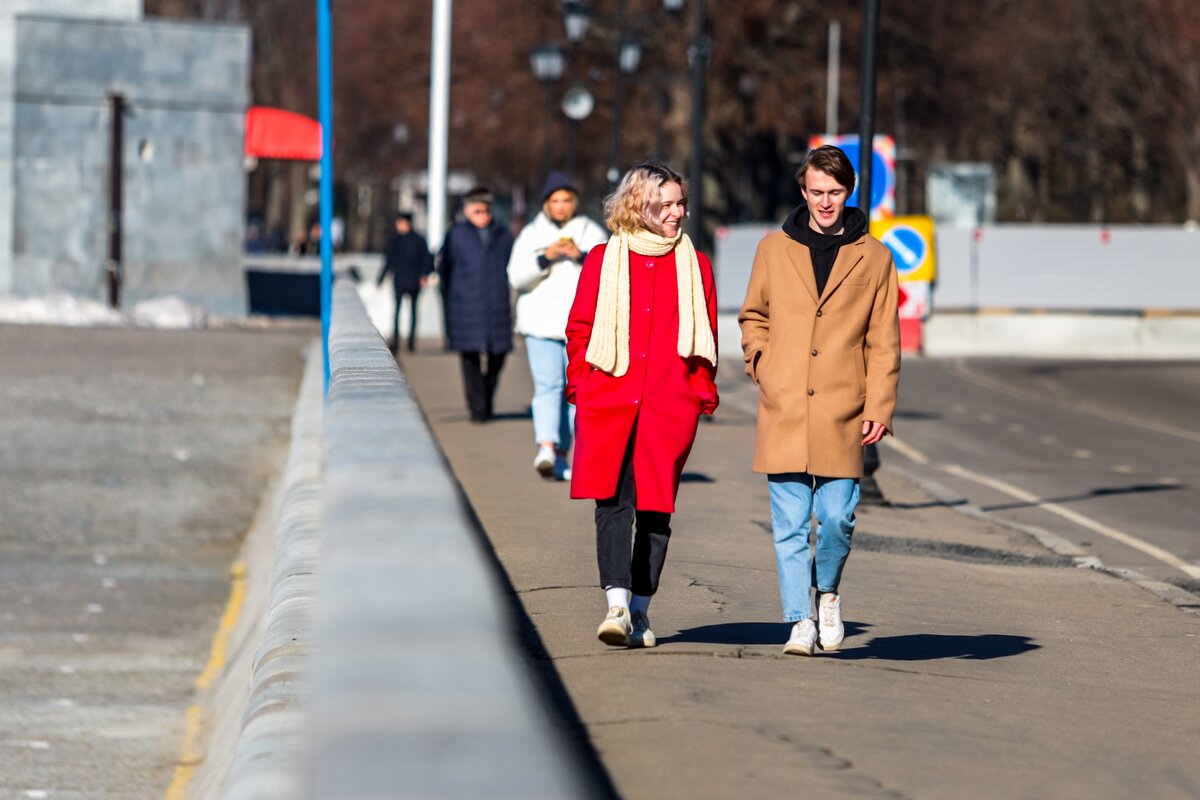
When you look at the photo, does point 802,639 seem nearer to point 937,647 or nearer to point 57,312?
point 937,647

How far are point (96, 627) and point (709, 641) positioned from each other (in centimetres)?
686

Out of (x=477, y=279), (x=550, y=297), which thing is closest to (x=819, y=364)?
(x=550, y=297)

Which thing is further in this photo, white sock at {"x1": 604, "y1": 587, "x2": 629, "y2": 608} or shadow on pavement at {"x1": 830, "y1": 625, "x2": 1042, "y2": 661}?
shadow on pavement at {"x1": 830, "y1": 625, "x2": 1042, "y2": 661}

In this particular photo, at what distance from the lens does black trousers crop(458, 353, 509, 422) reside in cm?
1664

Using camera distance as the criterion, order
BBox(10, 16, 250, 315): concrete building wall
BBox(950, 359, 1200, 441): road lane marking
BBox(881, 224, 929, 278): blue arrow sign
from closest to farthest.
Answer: BBox(881, 224, 929, 278): blue arrow sign
BBox(950, 359, 1200, 441): road lane marking
BBox(10, 16, 250, 315): concrete building wall

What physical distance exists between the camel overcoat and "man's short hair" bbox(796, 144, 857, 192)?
0.22 metres

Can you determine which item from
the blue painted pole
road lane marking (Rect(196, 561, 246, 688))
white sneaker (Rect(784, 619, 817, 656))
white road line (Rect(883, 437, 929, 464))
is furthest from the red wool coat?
white road line (Rect(883, 437, 929, 464))

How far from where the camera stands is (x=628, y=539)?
7.26 m

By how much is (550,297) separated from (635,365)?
5.64m

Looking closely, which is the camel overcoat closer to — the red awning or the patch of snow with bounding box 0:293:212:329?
the patch of snow with bounding box 0:293:212:329

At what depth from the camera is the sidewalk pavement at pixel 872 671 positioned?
18.8 feet

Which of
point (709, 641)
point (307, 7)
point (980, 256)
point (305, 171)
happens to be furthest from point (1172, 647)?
point (307, 7)

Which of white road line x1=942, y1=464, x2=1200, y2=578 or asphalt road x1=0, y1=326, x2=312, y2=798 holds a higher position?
white road line x1=942, y1=464, x2=1200, y2=578

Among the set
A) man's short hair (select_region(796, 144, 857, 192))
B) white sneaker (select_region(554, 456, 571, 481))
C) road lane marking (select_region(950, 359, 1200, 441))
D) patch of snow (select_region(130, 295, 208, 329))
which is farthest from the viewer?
patch of snow (select_region(130, 295, 208, 329))
